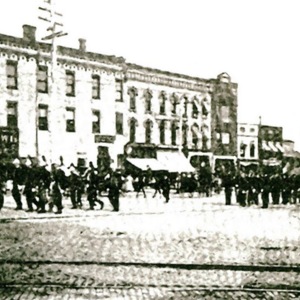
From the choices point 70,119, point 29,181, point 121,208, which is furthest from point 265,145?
point 29,181

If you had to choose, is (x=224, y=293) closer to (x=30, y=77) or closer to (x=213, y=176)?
(x=30, y=77)

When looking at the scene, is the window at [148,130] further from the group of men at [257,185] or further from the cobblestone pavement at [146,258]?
the cobblestone pavement at [146,258]

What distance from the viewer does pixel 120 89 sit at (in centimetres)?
1834

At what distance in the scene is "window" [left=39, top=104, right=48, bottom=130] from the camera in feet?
31.1

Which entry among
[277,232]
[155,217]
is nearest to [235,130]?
[155,217]

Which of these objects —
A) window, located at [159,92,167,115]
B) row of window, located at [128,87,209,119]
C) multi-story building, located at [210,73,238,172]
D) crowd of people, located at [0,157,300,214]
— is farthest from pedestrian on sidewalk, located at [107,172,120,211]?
window, located at [159,92,167,115]

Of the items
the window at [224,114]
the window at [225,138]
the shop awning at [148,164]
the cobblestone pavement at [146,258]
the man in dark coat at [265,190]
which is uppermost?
the window at [224,114]

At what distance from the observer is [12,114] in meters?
9.53

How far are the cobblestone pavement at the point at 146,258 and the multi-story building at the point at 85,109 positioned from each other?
1.28m

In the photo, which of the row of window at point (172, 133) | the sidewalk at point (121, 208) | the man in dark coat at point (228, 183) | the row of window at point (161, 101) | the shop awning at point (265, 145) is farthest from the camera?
the row of window at point (161, 101)

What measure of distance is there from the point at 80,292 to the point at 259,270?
7.04 feet

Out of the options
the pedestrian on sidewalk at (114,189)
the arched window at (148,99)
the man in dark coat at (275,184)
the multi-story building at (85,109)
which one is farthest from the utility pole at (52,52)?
the arched window at (148,99)

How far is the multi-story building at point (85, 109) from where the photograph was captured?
364 inches

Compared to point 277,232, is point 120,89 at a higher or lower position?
higher
